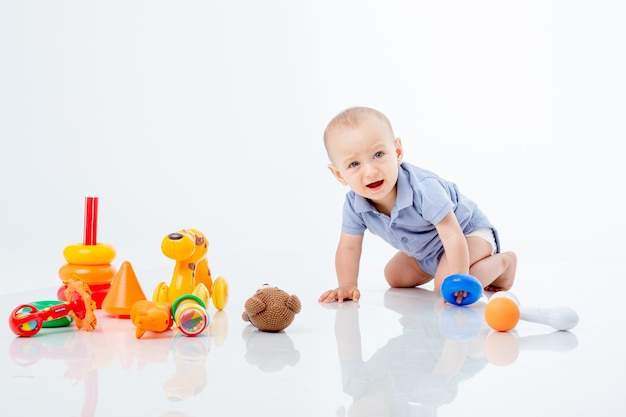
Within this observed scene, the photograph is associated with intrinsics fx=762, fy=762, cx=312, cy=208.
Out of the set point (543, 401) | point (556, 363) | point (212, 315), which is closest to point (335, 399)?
point (543, 401)

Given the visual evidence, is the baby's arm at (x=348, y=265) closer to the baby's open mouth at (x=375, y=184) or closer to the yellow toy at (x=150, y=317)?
the baby's open mouth at (x=375, y=184)

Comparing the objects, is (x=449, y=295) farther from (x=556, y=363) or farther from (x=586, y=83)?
(x=586, y=83)

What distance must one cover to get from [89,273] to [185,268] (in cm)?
23

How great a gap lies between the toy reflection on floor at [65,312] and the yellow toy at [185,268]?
195 millimetres

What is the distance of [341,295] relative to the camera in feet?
6.72

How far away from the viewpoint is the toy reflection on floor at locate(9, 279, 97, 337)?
155 cm

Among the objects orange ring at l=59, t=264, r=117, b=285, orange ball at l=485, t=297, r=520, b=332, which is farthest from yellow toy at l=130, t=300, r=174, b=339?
orange ball at l=485, t=297, r=520, b=332

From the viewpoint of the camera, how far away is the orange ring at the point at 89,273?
1.82 m

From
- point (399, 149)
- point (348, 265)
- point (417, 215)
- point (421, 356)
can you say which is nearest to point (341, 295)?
point (348, 265)

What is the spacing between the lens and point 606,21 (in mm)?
4504

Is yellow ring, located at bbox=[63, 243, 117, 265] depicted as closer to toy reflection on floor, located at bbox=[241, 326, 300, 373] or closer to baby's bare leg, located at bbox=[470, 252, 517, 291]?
toy reflection on floor, located at bbox=[241, 326, 300, 373]

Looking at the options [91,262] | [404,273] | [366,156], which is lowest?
[404,273]

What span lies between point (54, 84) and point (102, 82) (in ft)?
0.81

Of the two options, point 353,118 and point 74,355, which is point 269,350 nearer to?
point 74,355
